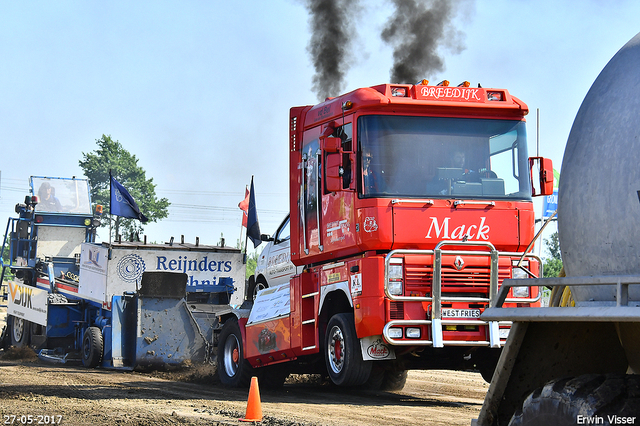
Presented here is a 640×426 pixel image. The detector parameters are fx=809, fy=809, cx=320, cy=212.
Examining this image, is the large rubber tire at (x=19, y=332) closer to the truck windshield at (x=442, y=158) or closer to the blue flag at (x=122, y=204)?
the blue flag at (x=122, y=204)

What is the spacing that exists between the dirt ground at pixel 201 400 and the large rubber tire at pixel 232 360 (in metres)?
0.22

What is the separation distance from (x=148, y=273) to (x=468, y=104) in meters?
7.32

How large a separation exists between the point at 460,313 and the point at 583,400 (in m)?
5.58

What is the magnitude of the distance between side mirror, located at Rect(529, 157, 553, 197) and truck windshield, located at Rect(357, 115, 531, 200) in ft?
0.27

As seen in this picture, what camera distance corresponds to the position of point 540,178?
945 cm

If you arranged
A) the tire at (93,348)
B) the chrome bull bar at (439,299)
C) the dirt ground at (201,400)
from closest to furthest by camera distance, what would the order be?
the dirt ground at (201,400), the chrome bull bar at (439,299), the tire at (93,348)

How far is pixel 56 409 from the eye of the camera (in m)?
8.58

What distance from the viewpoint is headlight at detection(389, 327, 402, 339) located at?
29.0 ft

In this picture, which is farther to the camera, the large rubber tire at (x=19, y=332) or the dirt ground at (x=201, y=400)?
the large rubber tire at (x=19, y=332)

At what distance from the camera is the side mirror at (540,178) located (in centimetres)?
943

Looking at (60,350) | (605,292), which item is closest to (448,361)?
(605,292)

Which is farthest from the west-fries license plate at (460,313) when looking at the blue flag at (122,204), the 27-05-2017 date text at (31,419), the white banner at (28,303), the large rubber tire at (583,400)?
the blue flag at (122,204)

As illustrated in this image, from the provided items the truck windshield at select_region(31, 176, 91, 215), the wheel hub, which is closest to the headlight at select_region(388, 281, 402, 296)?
the wheel hub

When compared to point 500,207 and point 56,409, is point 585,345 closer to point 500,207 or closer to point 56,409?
point 500,207
